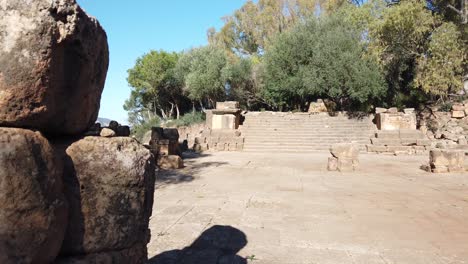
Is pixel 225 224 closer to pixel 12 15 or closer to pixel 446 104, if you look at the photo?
pixel 12 15

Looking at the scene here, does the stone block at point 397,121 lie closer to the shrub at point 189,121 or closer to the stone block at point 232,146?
the stone block at point 232,146

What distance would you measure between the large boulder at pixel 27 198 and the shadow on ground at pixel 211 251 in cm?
203

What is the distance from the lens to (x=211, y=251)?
3789 millimetres

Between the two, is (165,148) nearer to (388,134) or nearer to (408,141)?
(388,134)

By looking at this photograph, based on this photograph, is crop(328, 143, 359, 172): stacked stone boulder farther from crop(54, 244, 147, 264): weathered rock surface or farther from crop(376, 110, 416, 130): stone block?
crop(54, 244, 147, 264): weathered rock surface

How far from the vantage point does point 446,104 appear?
21188mm

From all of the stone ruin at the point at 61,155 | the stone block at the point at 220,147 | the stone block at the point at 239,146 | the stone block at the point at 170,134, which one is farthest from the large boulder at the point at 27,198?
the stone block at the point at 220,147

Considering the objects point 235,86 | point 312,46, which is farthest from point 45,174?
point 235,86

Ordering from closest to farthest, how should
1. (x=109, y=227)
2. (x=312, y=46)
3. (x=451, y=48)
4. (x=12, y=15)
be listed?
(x=12, y=15), (x=109, y=227), (x=451, y=48), (x=312, y=46)

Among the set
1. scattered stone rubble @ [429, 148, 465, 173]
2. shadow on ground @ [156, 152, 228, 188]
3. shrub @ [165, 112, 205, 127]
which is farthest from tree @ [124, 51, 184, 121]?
scattered stone rubble @ [429, 148, 465, 173]

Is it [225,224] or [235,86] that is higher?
[235,86]

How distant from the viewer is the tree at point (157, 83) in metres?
36.9

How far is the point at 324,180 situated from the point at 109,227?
765 centimetres

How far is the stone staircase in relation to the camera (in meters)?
18.7
